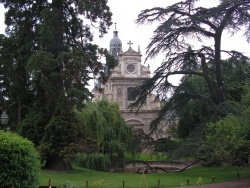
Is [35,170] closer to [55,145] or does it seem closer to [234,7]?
[55,145]

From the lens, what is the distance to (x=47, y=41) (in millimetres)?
20812

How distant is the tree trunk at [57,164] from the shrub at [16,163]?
463 inches

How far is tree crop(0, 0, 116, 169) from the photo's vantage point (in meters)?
20.1

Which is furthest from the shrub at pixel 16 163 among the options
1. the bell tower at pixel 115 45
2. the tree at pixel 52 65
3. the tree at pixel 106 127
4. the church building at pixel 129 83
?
the bell tower at pixel 115 45

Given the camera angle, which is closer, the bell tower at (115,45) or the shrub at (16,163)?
the shrub at (16,163)

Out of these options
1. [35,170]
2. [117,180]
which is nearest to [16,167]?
[35,170]

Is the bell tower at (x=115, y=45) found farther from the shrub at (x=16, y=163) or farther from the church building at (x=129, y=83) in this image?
the shrub at (x=16, y=163)

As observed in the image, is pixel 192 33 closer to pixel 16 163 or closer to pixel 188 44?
pixel 188 44

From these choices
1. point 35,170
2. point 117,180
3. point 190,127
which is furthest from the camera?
point 190,127

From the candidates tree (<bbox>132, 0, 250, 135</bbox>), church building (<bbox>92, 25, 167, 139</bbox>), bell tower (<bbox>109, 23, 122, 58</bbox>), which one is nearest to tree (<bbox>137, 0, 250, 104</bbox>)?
tree (<bbox>132, 0, 250, 135</bbox>)

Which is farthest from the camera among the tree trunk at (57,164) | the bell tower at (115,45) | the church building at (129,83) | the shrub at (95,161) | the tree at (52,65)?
the bell tower at (115,45)

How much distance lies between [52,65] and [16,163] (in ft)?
33.6

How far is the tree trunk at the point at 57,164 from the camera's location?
73.5 feet

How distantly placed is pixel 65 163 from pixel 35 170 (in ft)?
39.4
